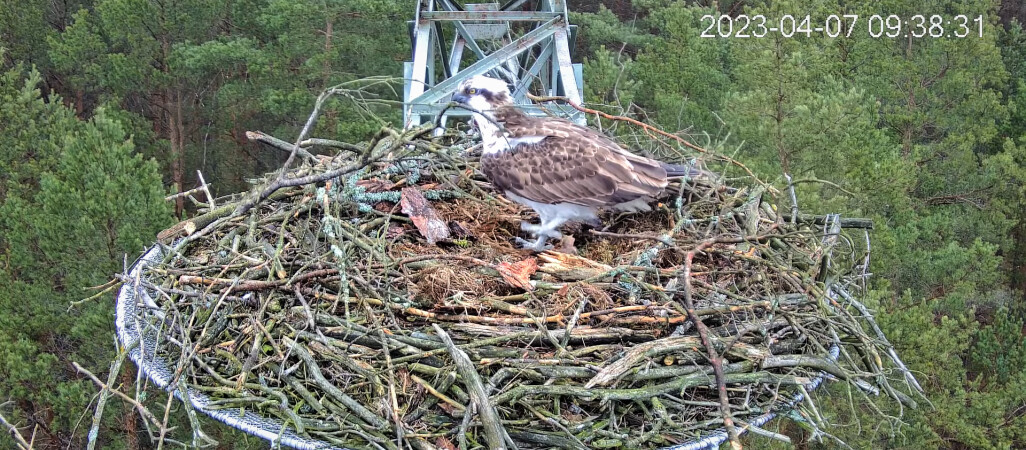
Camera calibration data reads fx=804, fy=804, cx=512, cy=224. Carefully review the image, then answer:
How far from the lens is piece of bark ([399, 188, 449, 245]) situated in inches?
130

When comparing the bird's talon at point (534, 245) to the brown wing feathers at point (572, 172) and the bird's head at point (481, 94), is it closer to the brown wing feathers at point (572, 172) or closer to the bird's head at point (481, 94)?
the brown wing feathers at point (572, 172)

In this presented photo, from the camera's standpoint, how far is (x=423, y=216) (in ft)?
11.0

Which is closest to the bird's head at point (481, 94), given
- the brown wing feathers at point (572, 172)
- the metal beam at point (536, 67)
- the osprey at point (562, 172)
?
the osprey at point (562, 172)

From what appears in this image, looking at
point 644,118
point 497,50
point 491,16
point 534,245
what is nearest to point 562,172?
point 534,245

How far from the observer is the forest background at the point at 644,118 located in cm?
1027

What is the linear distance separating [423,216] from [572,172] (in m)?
0.65

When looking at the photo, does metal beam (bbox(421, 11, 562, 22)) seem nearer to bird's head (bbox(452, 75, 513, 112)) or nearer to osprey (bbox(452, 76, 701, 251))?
bird's head (bbox(452, 75, 513, 112))

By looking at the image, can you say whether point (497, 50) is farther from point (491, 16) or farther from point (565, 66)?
point (491, 16)

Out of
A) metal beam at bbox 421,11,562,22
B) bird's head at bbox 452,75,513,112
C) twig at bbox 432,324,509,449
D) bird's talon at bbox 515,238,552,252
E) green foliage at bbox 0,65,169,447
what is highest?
metal beam at bbox 421,11,562,22

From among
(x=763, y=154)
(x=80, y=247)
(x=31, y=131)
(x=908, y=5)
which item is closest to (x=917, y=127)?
(x=908, y=5)

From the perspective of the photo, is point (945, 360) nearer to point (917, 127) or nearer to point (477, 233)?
point (917, 127)

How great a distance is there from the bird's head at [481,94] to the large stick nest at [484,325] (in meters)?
0.58

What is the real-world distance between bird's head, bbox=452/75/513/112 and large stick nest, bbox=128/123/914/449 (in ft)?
1.91

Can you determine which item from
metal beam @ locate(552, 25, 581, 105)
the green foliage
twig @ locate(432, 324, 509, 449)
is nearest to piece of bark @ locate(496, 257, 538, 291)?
twig @ locate(432, 324, 509, 449)
